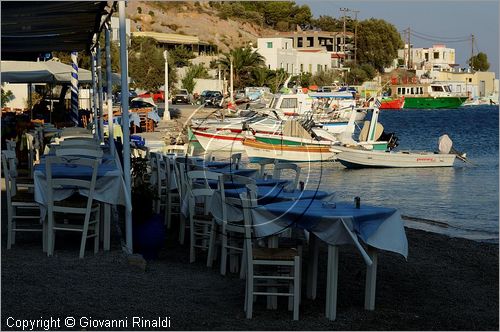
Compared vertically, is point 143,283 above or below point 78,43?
below

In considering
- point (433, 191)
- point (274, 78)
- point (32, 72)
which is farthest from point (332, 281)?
point (274, 78)

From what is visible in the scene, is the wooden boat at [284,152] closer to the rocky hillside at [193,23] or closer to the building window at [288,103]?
the building window at [288,103]

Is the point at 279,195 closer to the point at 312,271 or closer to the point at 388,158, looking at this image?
the point at 312,271

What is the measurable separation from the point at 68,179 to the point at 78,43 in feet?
27.9

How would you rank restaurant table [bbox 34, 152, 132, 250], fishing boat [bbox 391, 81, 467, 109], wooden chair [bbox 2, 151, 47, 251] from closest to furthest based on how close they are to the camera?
1. restaurant table [bbox 34, 152, 132, 250]
2. wooden chair [bbox 2, 151, 47, 251]
3. fishing boat [bbox 391, 81, 467, 109]

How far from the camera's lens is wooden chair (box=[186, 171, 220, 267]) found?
948 cm

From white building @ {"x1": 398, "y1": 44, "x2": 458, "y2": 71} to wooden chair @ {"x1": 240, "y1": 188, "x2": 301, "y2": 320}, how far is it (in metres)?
142

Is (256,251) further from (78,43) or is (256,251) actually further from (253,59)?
(253,59)

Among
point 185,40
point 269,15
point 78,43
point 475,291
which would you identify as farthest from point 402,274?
point 269,15

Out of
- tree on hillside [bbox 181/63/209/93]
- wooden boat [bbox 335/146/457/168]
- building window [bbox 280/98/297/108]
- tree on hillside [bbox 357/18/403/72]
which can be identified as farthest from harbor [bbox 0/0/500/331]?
tree on hillside [bbox 357/18/403/72]

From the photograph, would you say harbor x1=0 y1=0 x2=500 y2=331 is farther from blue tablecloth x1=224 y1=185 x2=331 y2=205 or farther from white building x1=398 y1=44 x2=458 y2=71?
white building x1=398 y1=44 x2=458 y2=71

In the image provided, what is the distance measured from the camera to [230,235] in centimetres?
892

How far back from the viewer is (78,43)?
16.9m

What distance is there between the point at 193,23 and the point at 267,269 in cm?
12045
